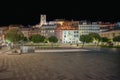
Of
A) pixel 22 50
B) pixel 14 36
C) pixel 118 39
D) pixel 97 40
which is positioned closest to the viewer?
pixel 22 50

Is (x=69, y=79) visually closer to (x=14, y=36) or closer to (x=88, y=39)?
(x=14, y=36)

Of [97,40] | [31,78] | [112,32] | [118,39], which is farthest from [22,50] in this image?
[112,32]

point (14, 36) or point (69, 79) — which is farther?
point (14, 36)

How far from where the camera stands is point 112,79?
14008mm

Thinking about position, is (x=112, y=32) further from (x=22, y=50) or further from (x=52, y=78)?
(x=52, y=78)

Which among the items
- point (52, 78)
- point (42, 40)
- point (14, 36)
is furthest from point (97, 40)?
point (52, 78)

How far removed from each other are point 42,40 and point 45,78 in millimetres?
139691

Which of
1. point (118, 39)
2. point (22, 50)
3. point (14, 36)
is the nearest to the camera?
point (22, 50)

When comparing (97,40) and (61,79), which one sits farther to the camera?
(97,40)

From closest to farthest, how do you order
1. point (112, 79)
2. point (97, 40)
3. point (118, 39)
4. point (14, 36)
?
point (112, 79), point (14, 36), point (118, 39), point (97, 40)

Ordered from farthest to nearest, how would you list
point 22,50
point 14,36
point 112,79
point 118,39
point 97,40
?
point 97,40
point 118,39
point 14,36
point 22,50
point 112,79

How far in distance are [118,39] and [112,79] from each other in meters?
106

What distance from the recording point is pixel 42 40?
154000 mm

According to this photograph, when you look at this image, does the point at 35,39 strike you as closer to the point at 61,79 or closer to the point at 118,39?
the point at 118,39
